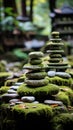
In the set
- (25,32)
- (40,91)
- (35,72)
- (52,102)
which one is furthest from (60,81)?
(25,32)

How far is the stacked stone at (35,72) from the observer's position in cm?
684

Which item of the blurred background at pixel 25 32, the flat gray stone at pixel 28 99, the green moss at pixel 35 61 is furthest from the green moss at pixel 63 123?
the blurred background at pixel 25 32

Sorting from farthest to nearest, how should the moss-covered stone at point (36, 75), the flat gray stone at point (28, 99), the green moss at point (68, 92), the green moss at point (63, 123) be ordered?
the green moss at point (68, 92)
the moss-covered stone at point (36, 75)
the flat gray stone at point (28, 99)
the green moss at point (63, 123)

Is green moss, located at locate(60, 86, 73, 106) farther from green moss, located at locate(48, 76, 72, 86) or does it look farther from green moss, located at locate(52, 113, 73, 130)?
green moss, located at locate(52, 113, 73, 130)

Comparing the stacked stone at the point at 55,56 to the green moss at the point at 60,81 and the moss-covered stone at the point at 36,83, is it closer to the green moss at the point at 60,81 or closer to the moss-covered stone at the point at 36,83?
the green moss at the point at 60,81

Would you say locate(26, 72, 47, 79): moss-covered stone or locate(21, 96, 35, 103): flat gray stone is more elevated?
locate(26, 72, 47, 79): moss-covered stone

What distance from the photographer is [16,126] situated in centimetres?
615

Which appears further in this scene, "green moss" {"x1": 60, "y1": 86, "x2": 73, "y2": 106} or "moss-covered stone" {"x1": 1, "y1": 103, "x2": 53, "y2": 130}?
"green moss" {"x1": 60, "y1": 86, "x2": 73, "y2": 106}

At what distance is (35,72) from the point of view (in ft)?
23.1

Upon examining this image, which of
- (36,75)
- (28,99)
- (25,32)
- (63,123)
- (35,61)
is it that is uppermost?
(35,61)

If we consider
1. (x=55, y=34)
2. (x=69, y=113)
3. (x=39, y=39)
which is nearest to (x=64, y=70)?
(x=55, y=34)

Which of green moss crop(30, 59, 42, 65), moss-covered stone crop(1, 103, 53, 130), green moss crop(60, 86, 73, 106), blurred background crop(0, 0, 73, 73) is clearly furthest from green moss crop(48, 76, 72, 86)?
blurred background crop(0, 0, 73, 73)

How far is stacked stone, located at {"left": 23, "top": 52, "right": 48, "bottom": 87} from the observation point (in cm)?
684

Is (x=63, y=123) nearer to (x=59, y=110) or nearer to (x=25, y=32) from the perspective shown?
(x=59, y=110)
